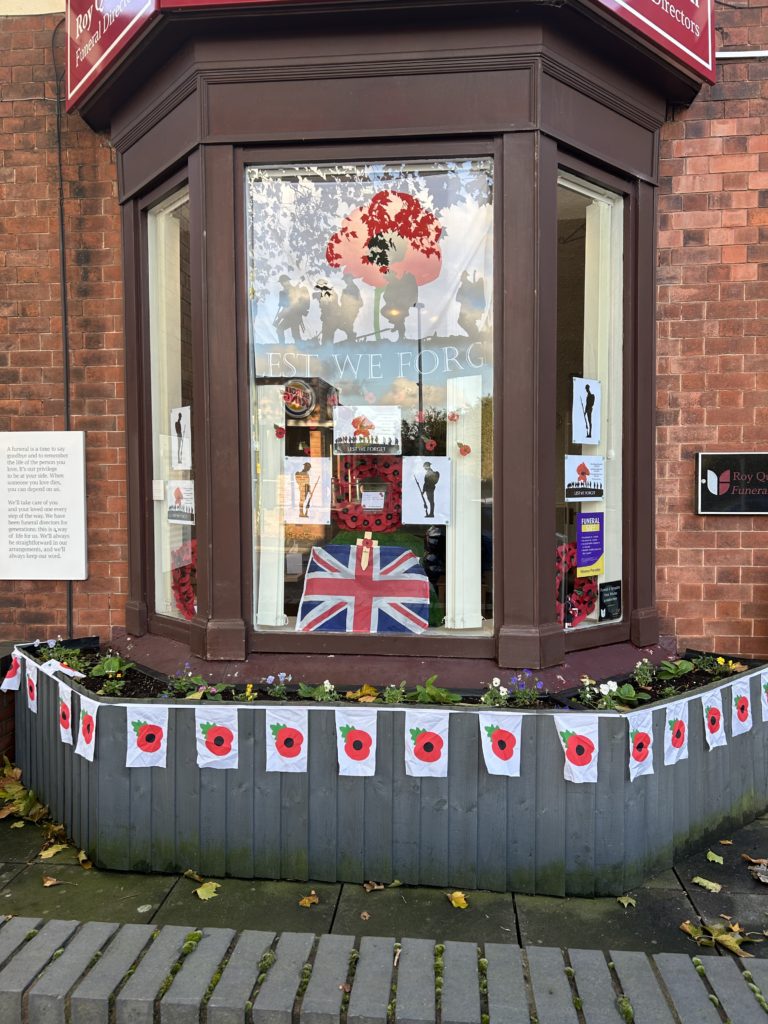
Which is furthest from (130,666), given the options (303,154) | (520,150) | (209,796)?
(520,150)

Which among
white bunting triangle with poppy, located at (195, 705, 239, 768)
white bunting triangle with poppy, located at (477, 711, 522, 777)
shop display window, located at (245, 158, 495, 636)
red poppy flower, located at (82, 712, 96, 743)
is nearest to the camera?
white bunting triangle with poppy, located at (477, 711, 522, 777)

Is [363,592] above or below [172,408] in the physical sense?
below

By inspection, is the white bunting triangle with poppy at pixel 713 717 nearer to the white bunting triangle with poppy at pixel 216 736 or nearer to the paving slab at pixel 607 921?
the paving slab at pixel 607 921

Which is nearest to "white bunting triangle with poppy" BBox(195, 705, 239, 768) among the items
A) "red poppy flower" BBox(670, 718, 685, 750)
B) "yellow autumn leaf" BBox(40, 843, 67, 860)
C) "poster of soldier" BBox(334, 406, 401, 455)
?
"yellow autumn leaf" BBox(40, 843, 67, 860)

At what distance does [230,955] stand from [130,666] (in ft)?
5.96

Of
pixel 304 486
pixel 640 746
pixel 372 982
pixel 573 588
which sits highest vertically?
pixel 304 486

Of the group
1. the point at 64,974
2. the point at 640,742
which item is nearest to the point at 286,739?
the point at 64,974

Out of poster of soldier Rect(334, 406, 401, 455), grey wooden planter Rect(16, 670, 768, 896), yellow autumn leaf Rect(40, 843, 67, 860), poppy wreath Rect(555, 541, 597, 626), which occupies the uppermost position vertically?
poster of soldier Rect(334, 406, 401, 455)

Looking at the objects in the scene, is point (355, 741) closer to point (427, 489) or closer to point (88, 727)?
point (88, 727)

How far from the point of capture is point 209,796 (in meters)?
3.15

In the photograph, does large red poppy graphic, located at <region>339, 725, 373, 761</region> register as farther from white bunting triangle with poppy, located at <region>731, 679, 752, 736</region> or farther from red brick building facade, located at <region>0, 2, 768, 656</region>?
red brick building facade, located at <region>0, 2, 768, 656</region>

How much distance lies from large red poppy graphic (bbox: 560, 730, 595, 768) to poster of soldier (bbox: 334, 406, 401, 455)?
1682mm

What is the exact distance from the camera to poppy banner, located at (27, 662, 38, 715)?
3.87 m

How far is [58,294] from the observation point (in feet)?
14.7
